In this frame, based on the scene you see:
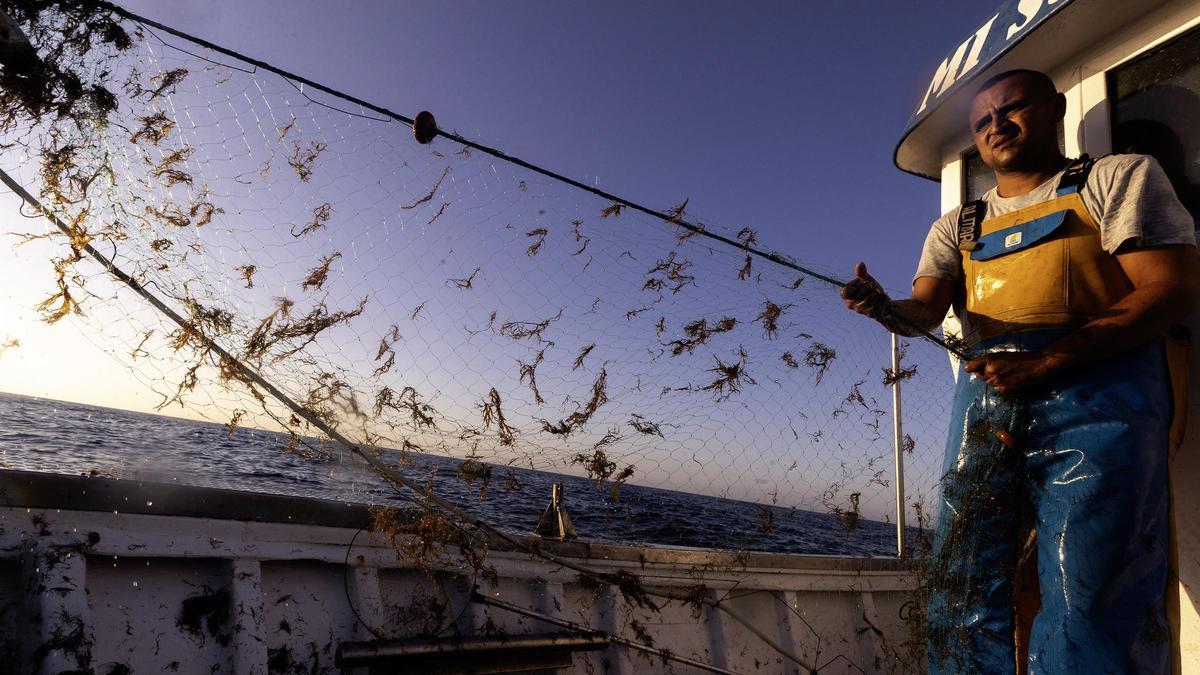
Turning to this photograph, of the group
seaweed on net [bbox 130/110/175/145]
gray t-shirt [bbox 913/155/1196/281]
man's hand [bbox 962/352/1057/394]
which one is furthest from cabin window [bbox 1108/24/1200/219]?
seaweed on net [bbox 130/110/175/145]

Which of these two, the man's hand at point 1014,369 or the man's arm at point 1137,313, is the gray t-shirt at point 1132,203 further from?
the man's hand at point 1014,369

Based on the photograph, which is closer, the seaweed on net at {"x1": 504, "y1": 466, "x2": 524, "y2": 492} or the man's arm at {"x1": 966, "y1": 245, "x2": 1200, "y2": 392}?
the man's arm at {"x1": 966, "y1": 245, "x2": 1200, "y2": 392}

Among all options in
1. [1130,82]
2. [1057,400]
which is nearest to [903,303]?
[1057,400]

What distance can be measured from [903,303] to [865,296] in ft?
0.93

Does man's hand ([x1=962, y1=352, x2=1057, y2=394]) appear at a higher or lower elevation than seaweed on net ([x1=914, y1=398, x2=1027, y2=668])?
higher

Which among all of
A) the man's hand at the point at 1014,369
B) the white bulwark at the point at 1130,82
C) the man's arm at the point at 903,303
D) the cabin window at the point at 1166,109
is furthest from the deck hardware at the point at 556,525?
the cabin window at the point at 1166,109

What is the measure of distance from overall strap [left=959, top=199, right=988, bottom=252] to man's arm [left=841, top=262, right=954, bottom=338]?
0.69ft

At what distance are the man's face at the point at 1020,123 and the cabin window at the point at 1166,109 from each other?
0.71 metres

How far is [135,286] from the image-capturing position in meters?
2.48

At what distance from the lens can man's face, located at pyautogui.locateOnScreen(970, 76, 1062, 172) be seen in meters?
2.38

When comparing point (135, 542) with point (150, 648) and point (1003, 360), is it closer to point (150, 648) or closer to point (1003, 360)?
point (150, 648)

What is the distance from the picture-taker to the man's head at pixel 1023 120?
93.8 inches

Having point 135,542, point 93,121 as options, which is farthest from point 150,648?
point 93,121

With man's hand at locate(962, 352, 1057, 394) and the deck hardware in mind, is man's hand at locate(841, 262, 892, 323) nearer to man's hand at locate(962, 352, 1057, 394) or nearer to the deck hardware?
man's hand at locate(962, 352, 1057, 394)
